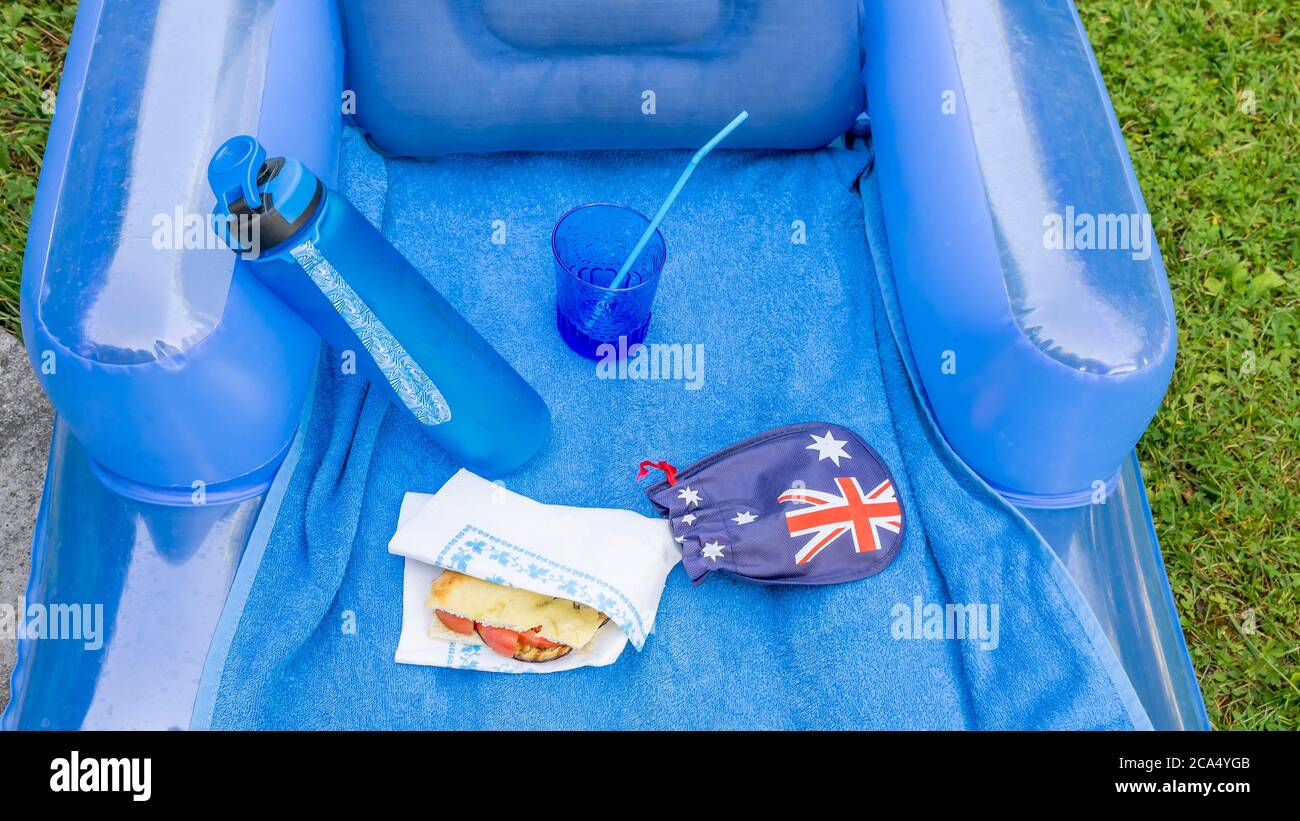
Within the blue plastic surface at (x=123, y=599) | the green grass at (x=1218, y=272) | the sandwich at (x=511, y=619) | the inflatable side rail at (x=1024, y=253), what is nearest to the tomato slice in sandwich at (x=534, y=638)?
the sandwich at (x=511, y=619)

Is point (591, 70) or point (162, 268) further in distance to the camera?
point (591, 70)

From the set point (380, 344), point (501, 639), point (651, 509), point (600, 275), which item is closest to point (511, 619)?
point (501, 639)

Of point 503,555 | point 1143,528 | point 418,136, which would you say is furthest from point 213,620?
point 1143,528

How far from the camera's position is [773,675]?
3.74ft

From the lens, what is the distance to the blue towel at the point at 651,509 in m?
1.10

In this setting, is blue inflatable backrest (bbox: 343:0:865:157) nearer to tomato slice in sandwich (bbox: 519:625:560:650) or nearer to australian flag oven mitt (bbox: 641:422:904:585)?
australian flag oven mitt (bbox: 641:422:904:585)

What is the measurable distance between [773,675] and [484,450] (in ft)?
1.36

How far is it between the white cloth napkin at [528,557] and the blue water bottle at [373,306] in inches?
2.7

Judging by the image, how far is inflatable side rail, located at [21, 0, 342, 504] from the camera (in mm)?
1034

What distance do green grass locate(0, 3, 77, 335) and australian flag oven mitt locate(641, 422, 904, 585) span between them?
113cm

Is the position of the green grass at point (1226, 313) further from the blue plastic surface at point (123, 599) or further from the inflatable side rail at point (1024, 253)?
the blue plastic surface at point (123, 599)

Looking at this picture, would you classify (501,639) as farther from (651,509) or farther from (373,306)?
(373,306)

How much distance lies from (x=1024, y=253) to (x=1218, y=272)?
34.8 inches

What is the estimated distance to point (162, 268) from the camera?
3.43ft
